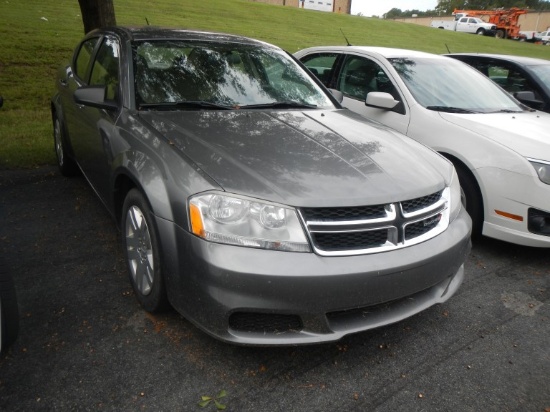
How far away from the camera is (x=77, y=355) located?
2.43m

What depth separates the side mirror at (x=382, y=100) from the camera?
4492 millimetres

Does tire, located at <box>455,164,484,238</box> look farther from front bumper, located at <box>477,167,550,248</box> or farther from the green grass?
the green grass

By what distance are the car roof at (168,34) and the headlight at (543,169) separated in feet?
7.95

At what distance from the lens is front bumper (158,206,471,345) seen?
2115 mm

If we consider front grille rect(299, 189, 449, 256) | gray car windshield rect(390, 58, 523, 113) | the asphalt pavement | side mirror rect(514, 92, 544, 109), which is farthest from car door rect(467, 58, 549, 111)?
front grille rect(299, 189, 449, 256)

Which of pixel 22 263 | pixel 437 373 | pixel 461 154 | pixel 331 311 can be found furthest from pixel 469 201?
pixel 22 263

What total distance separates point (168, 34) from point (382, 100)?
205cm

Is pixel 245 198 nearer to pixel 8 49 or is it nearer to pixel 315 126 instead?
pixel 315 126

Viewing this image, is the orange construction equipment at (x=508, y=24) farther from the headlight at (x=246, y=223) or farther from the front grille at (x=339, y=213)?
the headlight at (x=246, y=223)

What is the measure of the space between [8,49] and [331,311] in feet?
36.6

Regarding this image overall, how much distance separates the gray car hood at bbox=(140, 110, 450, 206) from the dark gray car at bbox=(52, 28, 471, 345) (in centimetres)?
1

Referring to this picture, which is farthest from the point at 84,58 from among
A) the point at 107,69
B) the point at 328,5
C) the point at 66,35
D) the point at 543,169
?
the point at 328,5

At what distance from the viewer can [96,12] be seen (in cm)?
667

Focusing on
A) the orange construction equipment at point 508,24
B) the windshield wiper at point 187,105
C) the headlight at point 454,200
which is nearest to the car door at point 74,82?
the windshield wiper at point 187,105
